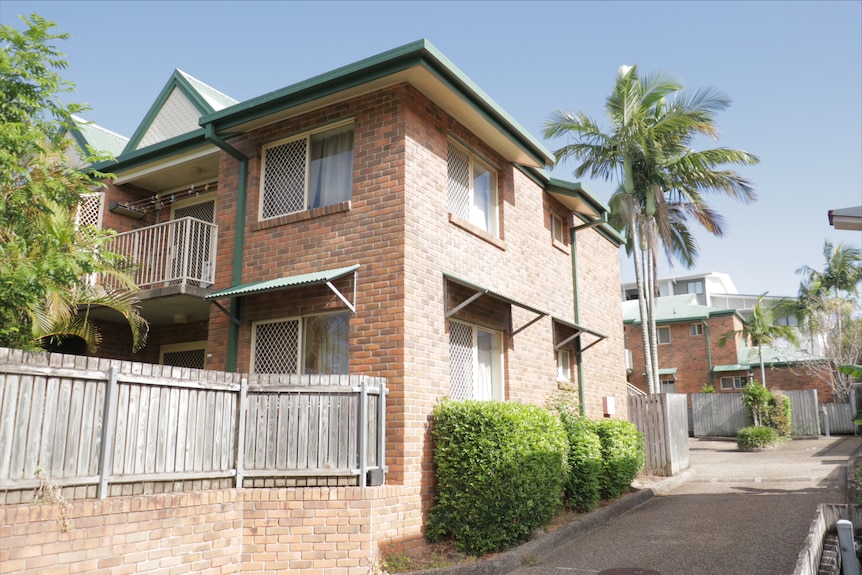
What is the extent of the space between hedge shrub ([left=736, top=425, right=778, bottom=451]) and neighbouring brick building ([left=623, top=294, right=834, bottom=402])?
12.0 metres

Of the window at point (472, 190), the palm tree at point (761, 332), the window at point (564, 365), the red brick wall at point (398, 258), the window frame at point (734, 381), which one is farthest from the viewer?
the window frame at point (734, 381)

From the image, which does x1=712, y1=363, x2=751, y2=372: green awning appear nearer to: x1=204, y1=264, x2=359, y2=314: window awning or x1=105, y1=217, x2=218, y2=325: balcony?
x1=105, y1=217, x2=218, y2=325: balcony

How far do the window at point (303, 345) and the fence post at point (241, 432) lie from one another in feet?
6.10

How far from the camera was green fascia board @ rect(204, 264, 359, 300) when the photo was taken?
8836 millimetres

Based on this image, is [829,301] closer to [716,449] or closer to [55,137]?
[716,449]

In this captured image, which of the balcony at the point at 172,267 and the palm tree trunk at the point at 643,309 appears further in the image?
the palm tree trunk at the point at 643,309

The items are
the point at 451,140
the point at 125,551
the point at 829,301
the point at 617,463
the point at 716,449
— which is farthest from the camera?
the point at 829,301

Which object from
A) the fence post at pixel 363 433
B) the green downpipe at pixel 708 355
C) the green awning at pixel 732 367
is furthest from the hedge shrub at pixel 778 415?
the fence post at pixel 363 433

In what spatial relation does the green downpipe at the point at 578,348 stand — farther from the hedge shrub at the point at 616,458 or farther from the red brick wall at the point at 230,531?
the red brick wall at the point at 230,531

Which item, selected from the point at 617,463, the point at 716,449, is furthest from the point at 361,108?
the point at 716,449

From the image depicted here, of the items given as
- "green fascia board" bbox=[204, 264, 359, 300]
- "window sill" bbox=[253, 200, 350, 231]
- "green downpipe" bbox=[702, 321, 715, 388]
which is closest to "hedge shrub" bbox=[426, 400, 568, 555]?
"green fascia board" bbox=[204, 264, 359, 300]

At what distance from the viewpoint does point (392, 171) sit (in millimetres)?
9352

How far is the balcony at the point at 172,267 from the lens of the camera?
10.7 metres

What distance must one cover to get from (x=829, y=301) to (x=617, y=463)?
2994cm
